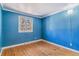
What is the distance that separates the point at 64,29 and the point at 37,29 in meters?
2.44

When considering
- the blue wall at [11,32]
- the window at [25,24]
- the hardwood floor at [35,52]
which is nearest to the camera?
the hardwood floor at [35,52]

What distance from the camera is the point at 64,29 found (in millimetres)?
3975

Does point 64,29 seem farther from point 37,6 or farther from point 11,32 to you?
point 11,32

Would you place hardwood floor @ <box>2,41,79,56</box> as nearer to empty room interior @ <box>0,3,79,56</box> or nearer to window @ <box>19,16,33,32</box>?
empty room interior @ <box>0,3,79,56</box>

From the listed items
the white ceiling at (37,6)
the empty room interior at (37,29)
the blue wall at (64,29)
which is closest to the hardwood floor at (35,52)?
the empty room interior at (37,29)

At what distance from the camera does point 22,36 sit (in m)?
4.80

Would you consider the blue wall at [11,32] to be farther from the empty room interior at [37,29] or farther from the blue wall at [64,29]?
the blue wall at [64,29]

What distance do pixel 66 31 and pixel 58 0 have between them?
3.05 meters

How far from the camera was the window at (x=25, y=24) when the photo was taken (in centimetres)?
477

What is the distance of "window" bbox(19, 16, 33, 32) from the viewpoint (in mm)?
4770

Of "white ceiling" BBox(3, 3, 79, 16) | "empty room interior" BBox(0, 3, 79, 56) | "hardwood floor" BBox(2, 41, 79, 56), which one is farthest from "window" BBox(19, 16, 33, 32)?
"hardwood floor" BBox(2, 41, 79, 56)

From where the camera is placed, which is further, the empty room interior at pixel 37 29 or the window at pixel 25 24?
the window at pixel 25 24

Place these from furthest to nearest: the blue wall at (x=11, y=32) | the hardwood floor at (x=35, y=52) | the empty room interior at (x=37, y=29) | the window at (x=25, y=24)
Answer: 1. the window at (x=25, y=24)
2. the blue wall at (x=11, y=32)
3. the empty room interior at (x=37, y=29)
4. the hardwood floor at (x=35, y=52)

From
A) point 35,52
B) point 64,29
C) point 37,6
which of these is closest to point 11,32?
point 35,52
